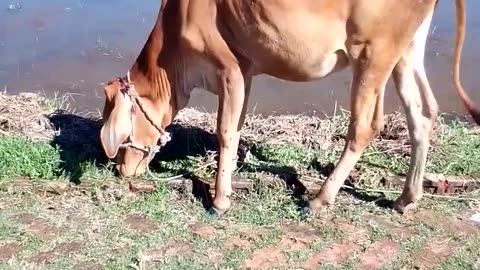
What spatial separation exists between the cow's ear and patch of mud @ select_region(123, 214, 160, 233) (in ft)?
1.30

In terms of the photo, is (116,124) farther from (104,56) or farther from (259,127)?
(104,56)

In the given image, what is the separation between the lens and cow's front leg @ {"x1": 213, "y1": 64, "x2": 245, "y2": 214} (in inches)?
219

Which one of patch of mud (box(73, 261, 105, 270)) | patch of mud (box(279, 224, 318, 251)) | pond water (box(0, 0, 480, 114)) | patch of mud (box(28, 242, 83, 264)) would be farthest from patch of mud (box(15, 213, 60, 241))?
pond water (box(0, 0, 480, 114))

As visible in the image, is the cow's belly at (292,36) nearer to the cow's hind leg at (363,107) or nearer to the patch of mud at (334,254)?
the cow's hind leg at (363,107)

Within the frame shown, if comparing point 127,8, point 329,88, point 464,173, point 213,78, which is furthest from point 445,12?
point 213,78

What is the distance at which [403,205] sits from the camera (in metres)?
5.64

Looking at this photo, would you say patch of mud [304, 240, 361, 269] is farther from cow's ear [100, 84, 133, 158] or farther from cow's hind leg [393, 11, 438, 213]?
cow's ear [100, 84, 133, 158]

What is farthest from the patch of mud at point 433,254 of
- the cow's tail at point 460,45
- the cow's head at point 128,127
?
the cow's head at point 128,127

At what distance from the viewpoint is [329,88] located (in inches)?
317

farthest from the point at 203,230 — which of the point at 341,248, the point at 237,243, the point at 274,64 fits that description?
the point at 274,64

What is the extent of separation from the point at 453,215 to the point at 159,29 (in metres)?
2.00

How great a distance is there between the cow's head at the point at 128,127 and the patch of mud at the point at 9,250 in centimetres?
79

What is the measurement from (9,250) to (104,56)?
388cm

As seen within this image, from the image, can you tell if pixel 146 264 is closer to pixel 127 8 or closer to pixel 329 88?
pixel 329 88
